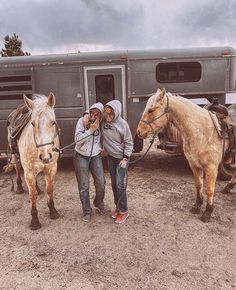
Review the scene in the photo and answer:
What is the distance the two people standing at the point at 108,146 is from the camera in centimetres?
411

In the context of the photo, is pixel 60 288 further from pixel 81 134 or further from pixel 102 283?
pixel 81 134

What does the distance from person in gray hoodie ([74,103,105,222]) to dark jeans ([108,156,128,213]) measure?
22 cm

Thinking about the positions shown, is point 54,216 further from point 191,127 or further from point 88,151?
point 191,127

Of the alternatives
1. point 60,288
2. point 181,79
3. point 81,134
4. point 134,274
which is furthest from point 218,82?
point 60,288

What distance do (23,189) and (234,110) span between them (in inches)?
196

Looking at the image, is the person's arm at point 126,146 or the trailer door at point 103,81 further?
the trailer door at point 103,81

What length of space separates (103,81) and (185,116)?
322 cm

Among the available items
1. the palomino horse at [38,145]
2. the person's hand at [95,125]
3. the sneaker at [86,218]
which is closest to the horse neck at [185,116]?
the person's hand at [95,125]

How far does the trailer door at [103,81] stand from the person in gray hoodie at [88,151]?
103 inches

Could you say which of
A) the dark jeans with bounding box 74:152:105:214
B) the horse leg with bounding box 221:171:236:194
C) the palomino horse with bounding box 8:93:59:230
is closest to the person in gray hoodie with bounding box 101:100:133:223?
the dark jeans with bounding box 74:152:105:214

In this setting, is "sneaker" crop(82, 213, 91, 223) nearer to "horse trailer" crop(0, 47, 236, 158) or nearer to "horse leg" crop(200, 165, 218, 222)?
"horse leg" crop(200, 165, 218, 222)

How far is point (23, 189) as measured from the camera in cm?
625

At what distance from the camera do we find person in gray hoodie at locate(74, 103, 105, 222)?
13.5ft

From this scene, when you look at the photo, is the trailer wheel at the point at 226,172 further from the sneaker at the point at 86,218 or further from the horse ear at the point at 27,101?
the horse ear at the point at 27,101
